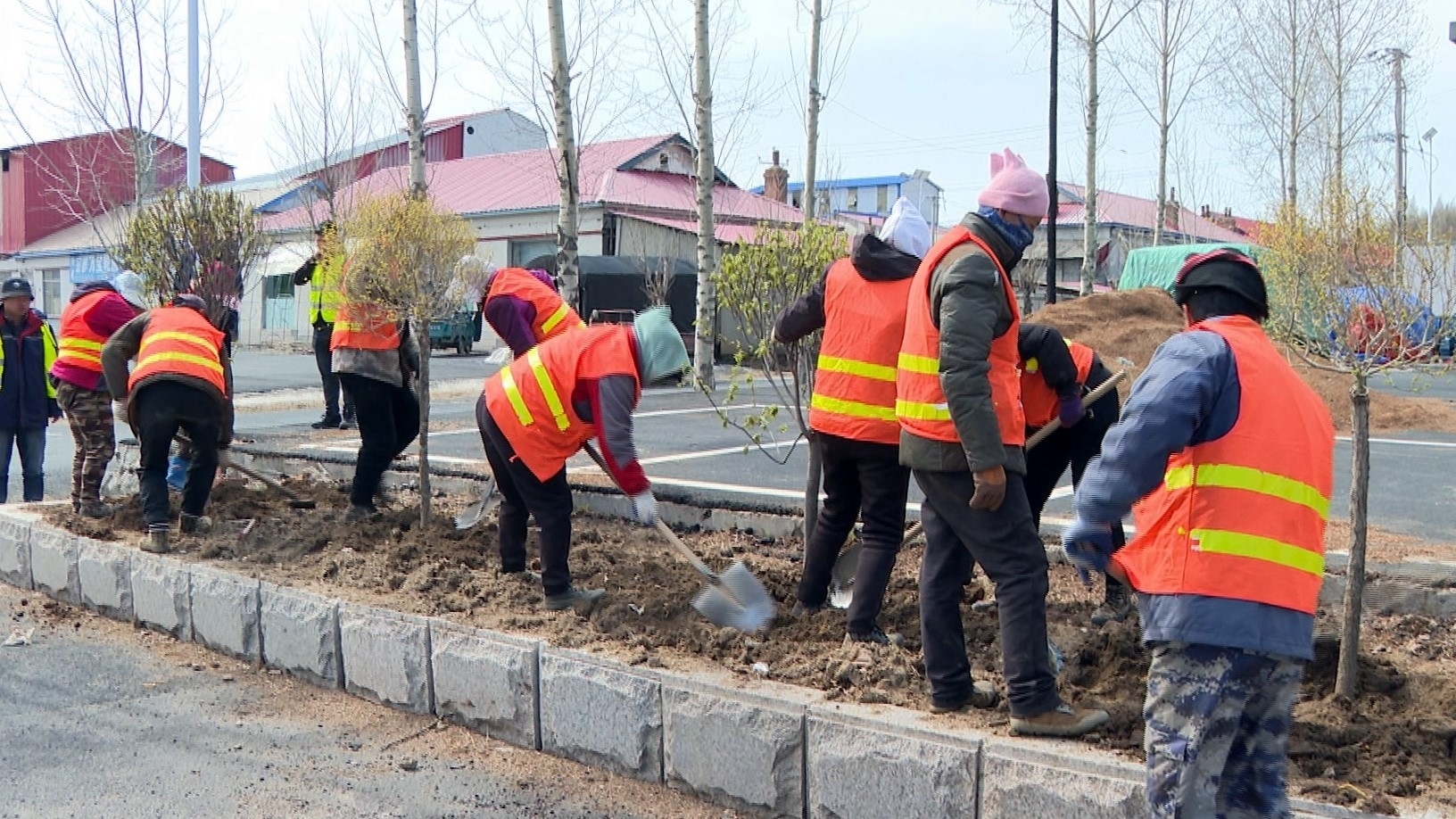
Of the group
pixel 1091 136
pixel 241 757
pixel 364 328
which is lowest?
pixel 241 757

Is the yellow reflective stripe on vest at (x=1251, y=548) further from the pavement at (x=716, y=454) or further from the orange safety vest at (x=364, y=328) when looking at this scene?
the orange safety vest at (x=364, y=328)

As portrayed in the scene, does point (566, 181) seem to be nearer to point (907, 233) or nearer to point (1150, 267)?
point (907, 233)

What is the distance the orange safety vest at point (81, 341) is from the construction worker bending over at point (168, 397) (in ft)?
2.68

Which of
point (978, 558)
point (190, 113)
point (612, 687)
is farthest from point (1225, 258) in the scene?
point (190, 113)

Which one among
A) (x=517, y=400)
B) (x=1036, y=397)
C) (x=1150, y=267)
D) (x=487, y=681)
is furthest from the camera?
(x=1150, y=267)

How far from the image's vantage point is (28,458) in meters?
8.42

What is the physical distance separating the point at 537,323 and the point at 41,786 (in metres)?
3.26

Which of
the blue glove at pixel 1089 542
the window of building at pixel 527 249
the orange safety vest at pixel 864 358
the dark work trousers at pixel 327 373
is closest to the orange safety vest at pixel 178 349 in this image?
the orange safety vest at pixel 864 358

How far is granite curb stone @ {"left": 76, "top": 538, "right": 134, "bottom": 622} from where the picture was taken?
585cm

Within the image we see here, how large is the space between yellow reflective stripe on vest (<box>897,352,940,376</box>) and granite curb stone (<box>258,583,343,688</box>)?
251 centimetres

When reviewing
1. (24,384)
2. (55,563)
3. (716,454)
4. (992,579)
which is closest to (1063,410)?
(992,579)

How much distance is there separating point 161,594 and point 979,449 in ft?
13.3

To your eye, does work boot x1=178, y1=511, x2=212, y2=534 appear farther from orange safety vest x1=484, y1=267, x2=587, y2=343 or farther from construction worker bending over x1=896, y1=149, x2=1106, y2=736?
construction worker bending over x1=896, y1=149, x2=1106, y2=736

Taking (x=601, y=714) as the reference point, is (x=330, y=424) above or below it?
above
